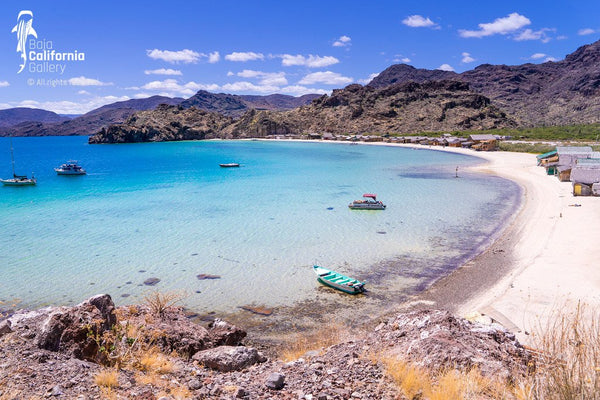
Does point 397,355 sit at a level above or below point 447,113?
below

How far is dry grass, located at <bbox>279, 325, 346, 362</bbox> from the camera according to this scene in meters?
9.75

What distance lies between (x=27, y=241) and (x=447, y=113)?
12760 centimetres

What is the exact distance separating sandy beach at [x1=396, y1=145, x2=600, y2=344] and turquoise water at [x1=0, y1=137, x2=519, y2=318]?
3.71 feet

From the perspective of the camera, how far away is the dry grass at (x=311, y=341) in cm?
975

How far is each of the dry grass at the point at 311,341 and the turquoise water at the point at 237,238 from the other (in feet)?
7.68

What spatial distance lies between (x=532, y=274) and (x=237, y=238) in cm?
1408

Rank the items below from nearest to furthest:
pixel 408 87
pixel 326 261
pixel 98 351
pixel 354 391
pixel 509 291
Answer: pixel 354 391 < pixel 98 351 < pixel 509 291 < pixel 326 261 < pixel 408 87

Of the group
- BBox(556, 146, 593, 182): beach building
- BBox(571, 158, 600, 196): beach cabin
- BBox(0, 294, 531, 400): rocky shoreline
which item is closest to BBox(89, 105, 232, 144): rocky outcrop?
BBox(556, 146, 593, 182): beach building

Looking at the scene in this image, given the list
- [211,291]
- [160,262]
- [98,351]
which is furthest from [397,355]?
[160,262]

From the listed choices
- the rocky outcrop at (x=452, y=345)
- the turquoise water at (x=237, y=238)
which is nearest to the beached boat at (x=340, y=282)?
the turquoise water at (x=237, y=238)

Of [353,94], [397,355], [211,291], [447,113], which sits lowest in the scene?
[211,291]

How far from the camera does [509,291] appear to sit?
12.7 m

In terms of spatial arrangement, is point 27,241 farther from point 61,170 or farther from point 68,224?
point 61,170

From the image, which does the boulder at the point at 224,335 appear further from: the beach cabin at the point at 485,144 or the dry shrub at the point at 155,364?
the beach cabin at the point at 485,144
